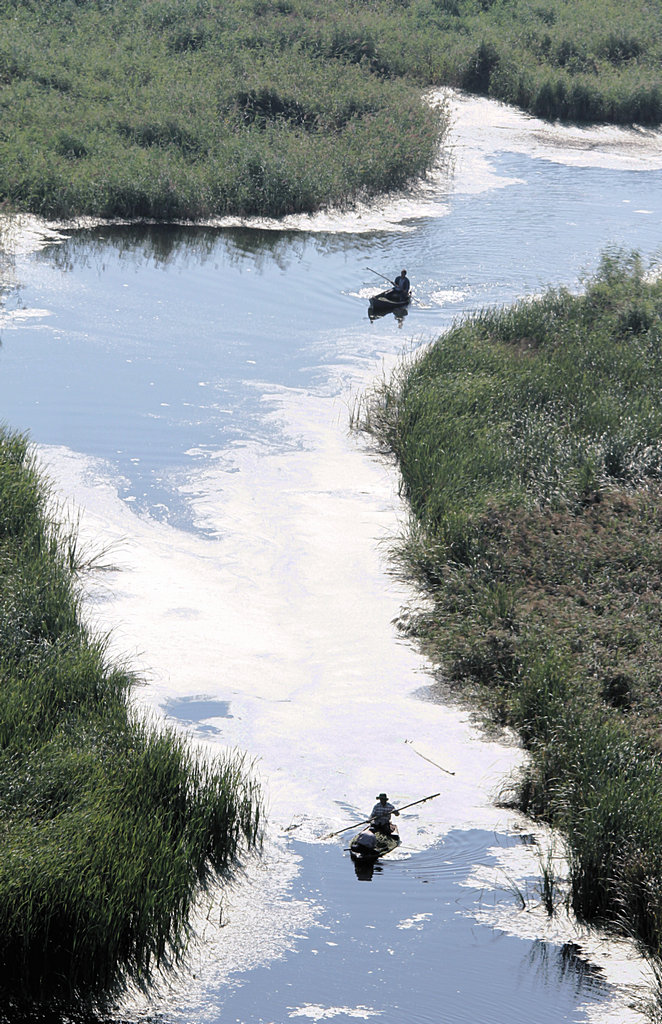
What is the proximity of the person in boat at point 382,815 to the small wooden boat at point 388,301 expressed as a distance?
1346cm

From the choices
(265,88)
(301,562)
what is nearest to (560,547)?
(301,562)

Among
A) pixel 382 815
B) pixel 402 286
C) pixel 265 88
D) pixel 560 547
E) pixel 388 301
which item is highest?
pixel 265 88

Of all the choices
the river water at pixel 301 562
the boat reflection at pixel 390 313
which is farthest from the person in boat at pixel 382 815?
the boat reflection at pixel 390 313

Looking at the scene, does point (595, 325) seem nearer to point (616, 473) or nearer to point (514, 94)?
point (616, 473)

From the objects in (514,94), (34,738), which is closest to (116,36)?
(514,94)

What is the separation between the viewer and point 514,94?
1403 inches

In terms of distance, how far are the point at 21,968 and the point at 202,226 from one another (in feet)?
66.9

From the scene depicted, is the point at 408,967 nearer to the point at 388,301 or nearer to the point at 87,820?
the point at 87,820

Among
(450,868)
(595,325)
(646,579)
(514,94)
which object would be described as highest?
(514,94)

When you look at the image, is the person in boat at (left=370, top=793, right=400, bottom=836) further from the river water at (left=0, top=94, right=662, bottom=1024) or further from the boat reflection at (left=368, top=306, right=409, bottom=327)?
the boat reflection at (left=368, top=306, right=409, bottom=327)

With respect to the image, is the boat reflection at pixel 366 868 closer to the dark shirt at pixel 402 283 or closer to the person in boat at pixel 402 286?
the person in boat at pixel 402 286

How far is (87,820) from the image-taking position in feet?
26.6

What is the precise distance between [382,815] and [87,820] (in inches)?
88.3

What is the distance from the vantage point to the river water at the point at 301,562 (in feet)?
26.0
